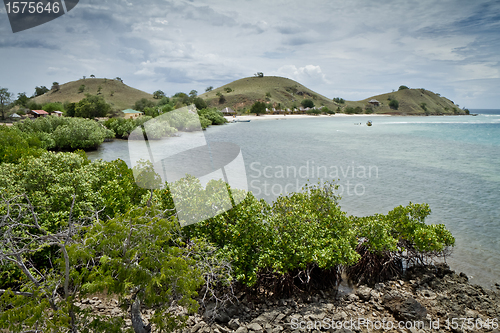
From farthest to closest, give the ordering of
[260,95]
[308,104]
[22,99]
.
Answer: [308,104] < [260,95] < [22,99]

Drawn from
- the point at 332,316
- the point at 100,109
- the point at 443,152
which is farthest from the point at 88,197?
the point at 100,109

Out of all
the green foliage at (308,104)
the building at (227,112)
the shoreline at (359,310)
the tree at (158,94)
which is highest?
the tree at (158,94)

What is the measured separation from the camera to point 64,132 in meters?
28.4

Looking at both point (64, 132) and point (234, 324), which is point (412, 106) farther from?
point (234, 324)

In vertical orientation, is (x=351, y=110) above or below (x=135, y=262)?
above

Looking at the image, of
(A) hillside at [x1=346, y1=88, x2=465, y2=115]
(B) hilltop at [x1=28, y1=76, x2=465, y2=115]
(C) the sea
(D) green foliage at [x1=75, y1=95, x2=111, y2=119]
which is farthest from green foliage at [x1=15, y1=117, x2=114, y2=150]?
(A) hillside at [x1=346, y1=88, x2=465, y2=115]

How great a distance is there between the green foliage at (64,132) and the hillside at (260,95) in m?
98.8

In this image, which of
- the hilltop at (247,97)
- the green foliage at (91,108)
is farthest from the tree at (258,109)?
the green foliage at (91,108)

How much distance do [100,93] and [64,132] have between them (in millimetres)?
112444

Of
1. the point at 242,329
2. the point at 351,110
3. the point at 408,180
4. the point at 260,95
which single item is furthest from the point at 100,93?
the point at 242,329

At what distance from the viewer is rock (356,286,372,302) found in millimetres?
7219

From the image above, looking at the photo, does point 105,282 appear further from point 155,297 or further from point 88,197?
point 88,197

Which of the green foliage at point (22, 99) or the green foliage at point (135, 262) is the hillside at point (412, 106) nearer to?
the green foliage at point (22, 99)

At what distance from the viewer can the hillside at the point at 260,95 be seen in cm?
13639
